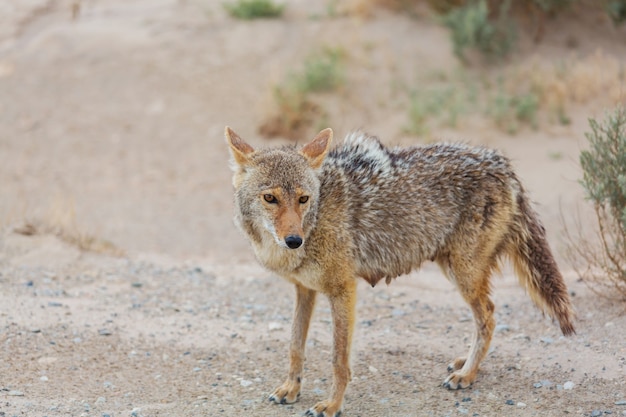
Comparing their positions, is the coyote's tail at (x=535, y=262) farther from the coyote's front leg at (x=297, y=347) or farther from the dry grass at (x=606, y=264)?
the coyote's front leg at (x=297, y=347)

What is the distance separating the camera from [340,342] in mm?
6133

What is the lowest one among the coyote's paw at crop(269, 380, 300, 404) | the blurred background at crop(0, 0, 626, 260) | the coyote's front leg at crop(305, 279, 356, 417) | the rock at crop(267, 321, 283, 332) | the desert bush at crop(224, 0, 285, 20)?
the blurred background at crop(0, 0, 626, 260)

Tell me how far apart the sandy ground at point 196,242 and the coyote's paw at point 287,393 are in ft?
0.29

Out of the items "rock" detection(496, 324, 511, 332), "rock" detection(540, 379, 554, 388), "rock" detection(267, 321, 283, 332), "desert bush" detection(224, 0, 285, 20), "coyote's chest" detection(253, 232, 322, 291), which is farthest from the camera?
"desert bush" detection(224, 0, 285, 20)

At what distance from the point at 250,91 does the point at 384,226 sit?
12154 mm

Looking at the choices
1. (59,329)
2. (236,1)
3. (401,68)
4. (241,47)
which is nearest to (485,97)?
(401,68)

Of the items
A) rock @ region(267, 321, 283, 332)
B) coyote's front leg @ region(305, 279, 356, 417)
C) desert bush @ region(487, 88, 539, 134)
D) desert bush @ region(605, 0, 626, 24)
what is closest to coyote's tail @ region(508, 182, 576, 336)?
coyote's front leg @ region(305, 279, 356, 417)

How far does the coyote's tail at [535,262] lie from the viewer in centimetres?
663

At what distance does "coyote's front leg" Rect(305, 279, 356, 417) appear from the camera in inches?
241

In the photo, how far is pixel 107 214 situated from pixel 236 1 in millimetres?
8025

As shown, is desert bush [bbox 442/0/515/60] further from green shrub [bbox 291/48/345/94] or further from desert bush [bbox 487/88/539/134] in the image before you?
green shrub [bbox 291/48/345/94]

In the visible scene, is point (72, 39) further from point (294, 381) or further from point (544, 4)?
→ point (294, 381)

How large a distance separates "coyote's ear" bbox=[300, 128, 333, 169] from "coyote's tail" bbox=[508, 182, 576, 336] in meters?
1.72

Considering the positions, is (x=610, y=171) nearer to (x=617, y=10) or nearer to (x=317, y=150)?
(x=317, y=150)
